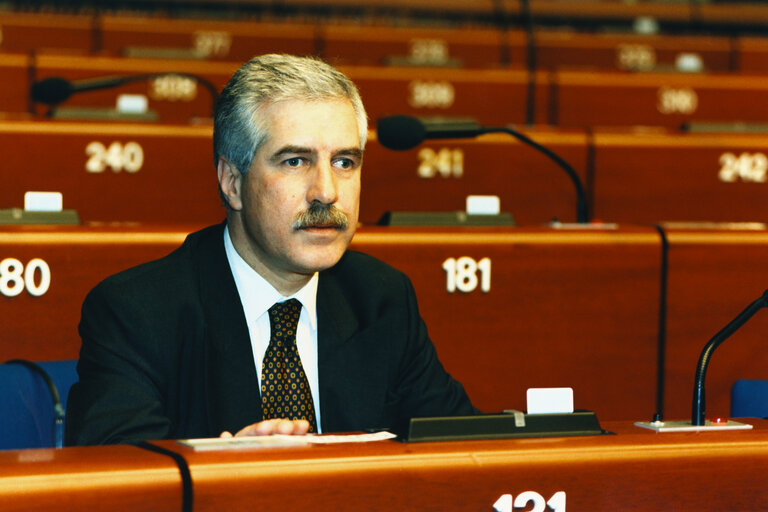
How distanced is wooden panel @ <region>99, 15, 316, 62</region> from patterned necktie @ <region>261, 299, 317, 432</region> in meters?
3.14

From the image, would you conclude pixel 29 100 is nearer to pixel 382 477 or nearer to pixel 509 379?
pixel 509 379

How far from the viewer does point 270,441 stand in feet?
3.39

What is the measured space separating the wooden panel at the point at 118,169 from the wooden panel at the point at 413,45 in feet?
6.42

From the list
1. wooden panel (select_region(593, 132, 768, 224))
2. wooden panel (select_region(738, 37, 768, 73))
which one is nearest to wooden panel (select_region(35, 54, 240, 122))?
wooden panel (select_region(593, 132, 768, 224))

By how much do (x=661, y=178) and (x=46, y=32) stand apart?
2878 mm

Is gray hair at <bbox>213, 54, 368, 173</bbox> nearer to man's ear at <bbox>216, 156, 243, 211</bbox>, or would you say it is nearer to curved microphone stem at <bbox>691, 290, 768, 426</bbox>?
man's ear at <bbox>216, 156, 243, 211</bbox>

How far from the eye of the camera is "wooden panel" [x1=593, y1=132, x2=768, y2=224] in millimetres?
3154

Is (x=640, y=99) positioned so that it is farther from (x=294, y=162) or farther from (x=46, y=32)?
(x=294, y=162)

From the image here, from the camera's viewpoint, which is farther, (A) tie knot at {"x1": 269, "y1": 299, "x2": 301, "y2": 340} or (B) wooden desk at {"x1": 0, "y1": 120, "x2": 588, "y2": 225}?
(B) wooden desk at {"x1": 0, "y1": 120, "x2": 588, "y2": 225}

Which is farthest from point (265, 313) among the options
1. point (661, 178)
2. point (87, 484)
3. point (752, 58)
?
point (752, 58)

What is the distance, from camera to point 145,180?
2.87 metres

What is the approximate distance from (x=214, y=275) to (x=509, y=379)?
868 mm

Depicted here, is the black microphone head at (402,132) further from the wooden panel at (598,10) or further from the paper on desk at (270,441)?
the wooden panel at (598,10)

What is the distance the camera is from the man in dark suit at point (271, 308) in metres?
1.68
